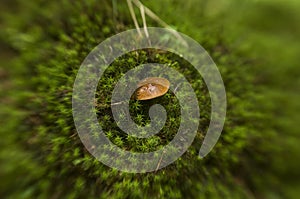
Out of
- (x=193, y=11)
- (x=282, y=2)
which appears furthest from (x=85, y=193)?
(x=282, y=2)

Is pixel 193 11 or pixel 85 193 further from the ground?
pixel 193 11

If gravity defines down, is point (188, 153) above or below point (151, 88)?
below

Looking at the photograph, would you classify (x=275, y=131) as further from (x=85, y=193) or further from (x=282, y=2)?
(x=85, y=193)

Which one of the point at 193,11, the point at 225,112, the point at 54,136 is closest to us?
the point at 54,136
